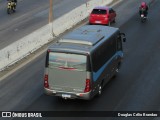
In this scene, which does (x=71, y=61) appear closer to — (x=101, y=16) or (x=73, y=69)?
(x=73, y=69)

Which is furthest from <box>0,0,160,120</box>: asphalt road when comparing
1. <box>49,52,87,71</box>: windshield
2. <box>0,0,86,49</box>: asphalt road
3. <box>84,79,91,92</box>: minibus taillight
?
<box>0,0,86,49</box>: asphalt road

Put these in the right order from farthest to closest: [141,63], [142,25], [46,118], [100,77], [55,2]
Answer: [55,2] → [142,25] → [141,63] → [100,77] → [46,118]

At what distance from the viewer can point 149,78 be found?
23.3 m

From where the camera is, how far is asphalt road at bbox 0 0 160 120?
1942 centimetres

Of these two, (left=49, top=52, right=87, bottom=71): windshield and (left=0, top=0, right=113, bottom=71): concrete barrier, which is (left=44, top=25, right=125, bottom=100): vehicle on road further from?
(left=0, top=0, right=113, bottom=71): concrete barrier

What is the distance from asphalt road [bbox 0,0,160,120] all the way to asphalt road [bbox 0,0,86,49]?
7.87 meters

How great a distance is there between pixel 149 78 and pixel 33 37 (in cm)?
914

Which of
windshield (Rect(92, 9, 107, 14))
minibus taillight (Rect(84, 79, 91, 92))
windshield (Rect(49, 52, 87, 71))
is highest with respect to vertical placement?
windshield (Rect(49, 52, 87, 71))

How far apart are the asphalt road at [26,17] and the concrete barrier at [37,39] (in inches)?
108

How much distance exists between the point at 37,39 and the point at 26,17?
13.2m

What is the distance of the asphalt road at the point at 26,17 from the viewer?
35.0 metres

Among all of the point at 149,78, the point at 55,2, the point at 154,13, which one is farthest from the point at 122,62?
the point at 55,2

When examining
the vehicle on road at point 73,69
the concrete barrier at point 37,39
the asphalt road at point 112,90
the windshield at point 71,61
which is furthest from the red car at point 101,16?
the windshield at point 71,61

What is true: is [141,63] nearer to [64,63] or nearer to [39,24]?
[64,63]
